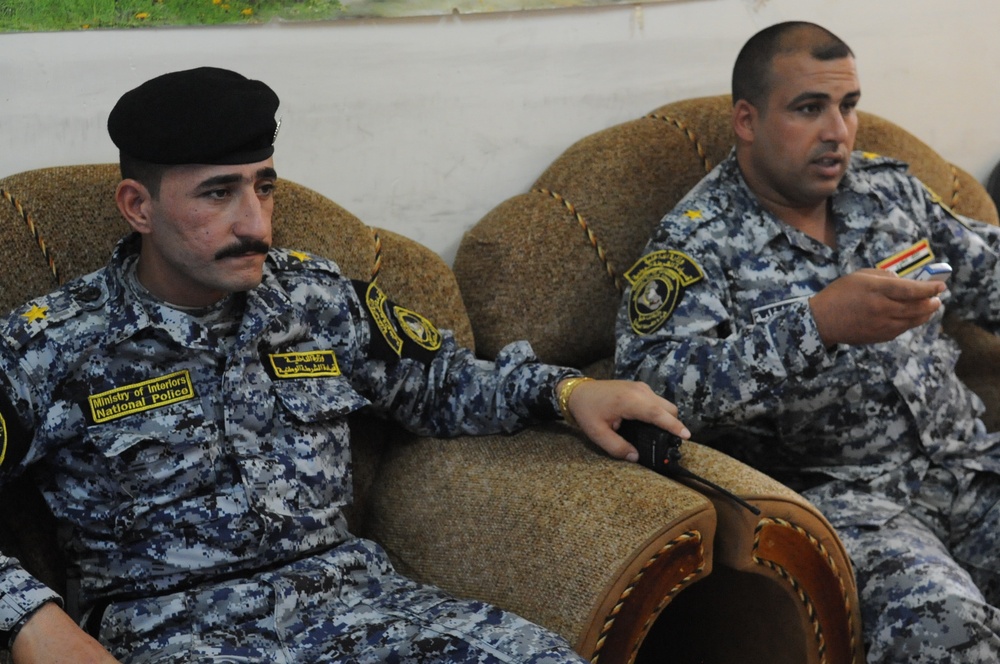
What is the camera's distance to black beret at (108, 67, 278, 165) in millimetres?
1576

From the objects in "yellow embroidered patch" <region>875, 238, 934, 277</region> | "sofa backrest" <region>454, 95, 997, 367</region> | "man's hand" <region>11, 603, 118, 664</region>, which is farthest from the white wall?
"man's hand" <region>11, 603, 118, 664</region>

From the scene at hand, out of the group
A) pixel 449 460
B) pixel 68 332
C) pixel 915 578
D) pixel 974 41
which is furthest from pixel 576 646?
pixel 974 41

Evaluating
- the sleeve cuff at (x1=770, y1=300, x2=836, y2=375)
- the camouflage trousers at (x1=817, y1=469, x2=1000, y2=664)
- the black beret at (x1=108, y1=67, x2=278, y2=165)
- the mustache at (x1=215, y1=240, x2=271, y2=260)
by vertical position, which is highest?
the black beret at (x1=108, y1=67, x2=278, y2=165)

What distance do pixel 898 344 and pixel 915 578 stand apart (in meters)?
0.47

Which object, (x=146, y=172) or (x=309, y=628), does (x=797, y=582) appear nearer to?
(x=309, y=628)

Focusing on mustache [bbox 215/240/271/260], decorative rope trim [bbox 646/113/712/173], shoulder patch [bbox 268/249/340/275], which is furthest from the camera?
decorative rope trim [bbox 646/113/712/173]

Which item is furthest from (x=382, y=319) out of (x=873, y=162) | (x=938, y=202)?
(x=938, y=202)

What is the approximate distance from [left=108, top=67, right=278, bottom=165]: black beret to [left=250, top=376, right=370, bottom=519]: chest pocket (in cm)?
36

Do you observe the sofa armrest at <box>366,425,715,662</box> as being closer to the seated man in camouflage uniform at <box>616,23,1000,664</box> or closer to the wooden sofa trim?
the wooden sofa trim

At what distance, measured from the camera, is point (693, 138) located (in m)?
2.49

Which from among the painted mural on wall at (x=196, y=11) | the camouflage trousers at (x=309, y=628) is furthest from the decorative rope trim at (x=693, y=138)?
the camouflage trousers at (x=309, y=628)

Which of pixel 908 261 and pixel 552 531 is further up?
pixel 908 261

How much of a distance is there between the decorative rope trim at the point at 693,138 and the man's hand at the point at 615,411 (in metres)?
0.85

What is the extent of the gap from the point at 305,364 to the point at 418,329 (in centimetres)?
23
